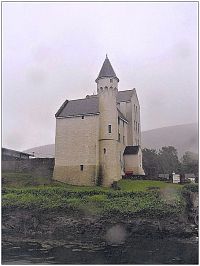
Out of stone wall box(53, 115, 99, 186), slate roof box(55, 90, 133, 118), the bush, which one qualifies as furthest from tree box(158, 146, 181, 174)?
stone wall box(53, 115, 99, 186)

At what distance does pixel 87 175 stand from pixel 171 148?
32.9 meters

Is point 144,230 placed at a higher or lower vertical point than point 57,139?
lower

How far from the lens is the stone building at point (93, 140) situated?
33562 mm

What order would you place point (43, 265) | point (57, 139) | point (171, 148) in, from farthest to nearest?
1. point (171, 148)
2. point (57, 139)
3. point (43, 265)

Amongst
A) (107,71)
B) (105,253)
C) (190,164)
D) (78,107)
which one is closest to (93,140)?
(78,107)

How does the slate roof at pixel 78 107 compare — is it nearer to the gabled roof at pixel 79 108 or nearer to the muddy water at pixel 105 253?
the gabled roof at pixel 79 108

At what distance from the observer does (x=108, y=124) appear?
34094mm

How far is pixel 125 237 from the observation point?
2427cm

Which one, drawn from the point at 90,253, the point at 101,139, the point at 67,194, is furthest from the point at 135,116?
the point at 90,253

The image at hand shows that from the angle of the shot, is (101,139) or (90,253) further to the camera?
(101,139)

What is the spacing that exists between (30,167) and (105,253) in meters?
18.2

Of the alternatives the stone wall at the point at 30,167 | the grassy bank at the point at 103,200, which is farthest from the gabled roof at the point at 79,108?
the grassy bank at the point at 103,200

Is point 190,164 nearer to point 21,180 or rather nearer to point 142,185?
point 142,185

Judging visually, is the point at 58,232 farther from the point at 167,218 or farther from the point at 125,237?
the point at 167,218
